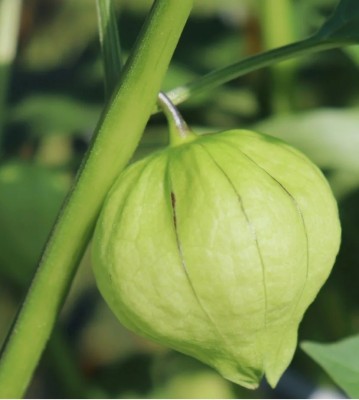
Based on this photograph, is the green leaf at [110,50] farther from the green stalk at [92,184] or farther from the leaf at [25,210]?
the leaf at [25,210]

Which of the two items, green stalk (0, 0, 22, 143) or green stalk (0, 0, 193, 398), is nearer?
green stalk (0, 0, 193, 398)

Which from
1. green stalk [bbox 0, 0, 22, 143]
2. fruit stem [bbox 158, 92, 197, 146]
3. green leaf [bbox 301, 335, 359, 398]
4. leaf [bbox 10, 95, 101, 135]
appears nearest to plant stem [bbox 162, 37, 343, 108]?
fruit stem [bbox 158, 92, 197, 146]

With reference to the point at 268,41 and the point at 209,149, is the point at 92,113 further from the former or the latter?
the point at 209,149

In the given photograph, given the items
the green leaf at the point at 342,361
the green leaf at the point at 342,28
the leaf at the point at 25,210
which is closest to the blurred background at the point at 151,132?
the leaf at the point at 25,210

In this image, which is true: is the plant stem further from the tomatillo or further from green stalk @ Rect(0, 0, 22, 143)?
green stalk @ Rect(0, 0, 22, 143)

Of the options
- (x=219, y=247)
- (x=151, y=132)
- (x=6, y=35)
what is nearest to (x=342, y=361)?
(x=219, y=247)

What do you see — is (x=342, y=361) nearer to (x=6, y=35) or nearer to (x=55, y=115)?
(x=6, y=35)

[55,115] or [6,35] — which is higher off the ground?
[6,35]
